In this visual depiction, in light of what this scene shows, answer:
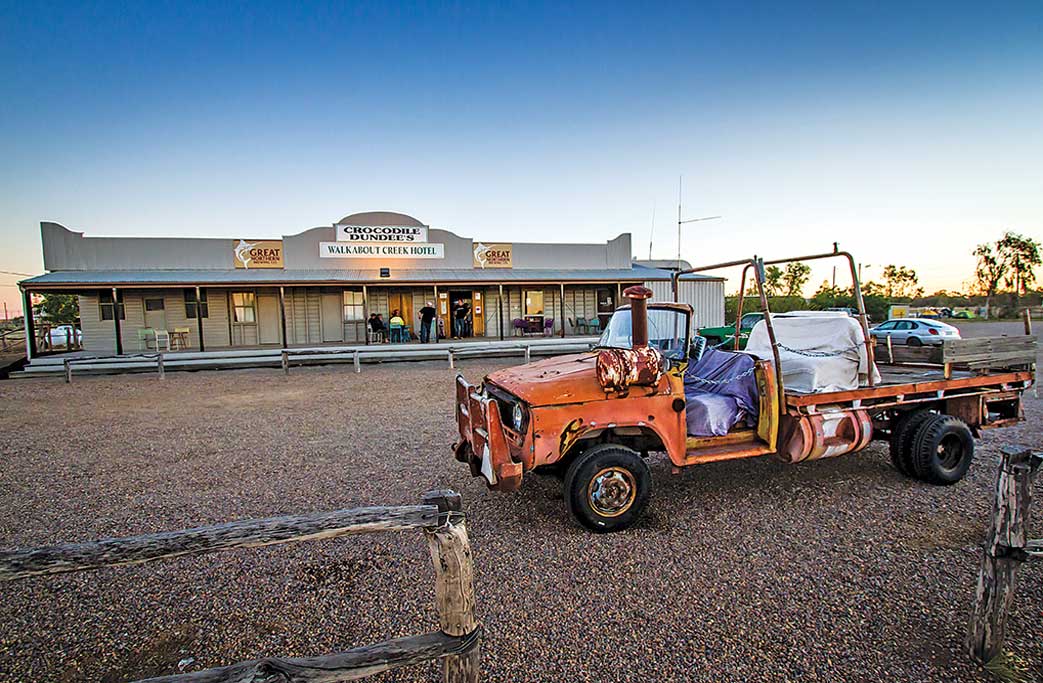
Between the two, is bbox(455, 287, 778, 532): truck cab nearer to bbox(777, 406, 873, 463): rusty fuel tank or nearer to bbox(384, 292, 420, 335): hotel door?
bbox(777, 406, 873, 463): rusty fuel tank

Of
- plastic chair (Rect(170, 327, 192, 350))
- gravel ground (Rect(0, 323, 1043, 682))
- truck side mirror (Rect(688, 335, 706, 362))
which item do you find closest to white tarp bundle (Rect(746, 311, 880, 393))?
truck side mirror (Rect(688, 335, 706, 362))

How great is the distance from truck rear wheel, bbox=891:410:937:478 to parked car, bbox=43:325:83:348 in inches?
1003

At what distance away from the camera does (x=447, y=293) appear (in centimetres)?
2323

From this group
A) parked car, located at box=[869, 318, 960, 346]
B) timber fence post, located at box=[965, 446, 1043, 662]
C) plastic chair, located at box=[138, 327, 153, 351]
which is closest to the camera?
timber fence post, located at box=[965, 446, 1043, 662]

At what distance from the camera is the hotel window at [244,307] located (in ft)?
70.4

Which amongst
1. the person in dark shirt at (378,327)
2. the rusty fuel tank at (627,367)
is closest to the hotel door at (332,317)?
the person in dark shirt at (378,327)

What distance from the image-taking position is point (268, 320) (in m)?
21.9

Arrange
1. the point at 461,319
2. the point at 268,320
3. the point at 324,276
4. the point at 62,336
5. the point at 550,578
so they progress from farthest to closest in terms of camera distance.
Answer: the point at 62,336 → the point at 461,319 → the point at 268,320 → the point at 324,276 → the point at 550,578

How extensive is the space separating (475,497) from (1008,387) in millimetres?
6002

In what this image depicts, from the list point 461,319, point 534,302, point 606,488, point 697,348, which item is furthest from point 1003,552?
point 534,302

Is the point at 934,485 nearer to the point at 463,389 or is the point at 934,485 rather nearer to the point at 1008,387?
the point at 1008,387

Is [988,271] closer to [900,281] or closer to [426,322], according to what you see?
[900,281]

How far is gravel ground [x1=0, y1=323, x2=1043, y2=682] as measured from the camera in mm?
2998

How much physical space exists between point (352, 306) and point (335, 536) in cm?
2108
